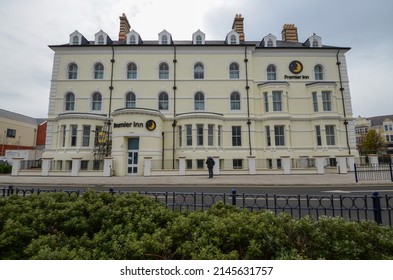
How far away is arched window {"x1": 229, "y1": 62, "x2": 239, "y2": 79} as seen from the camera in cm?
2353

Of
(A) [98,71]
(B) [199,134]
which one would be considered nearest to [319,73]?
(B) [199,134]

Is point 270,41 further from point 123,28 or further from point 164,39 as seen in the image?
point 123,28

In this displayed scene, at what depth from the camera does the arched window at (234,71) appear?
77.2 ft

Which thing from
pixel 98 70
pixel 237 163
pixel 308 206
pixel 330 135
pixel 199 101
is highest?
pixel 98 70

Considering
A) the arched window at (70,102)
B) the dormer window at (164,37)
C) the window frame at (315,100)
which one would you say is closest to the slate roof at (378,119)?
→ the window frame at (315,100)

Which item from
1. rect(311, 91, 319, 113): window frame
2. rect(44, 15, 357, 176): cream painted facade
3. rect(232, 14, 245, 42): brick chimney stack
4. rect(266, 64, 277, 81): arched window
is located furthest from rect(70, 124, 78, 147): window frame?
rect(311, 91, 319, 113): window frame

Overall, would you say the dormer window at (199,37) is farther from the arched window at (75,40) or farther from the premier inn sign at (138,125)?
the arched window at (75,40)

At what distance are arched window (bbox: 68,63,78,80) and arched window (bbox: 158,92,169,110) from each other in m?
10.1

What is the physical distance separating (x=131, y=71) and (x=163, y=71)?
3711 millimetres

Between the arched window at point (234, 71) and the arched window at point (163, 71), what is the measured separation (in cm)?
737

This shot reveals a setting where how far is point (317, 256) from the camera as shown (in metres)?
2.78

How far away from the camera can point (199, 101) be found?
75.9ft

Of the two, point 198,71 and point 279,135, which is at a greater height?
point 198,71
